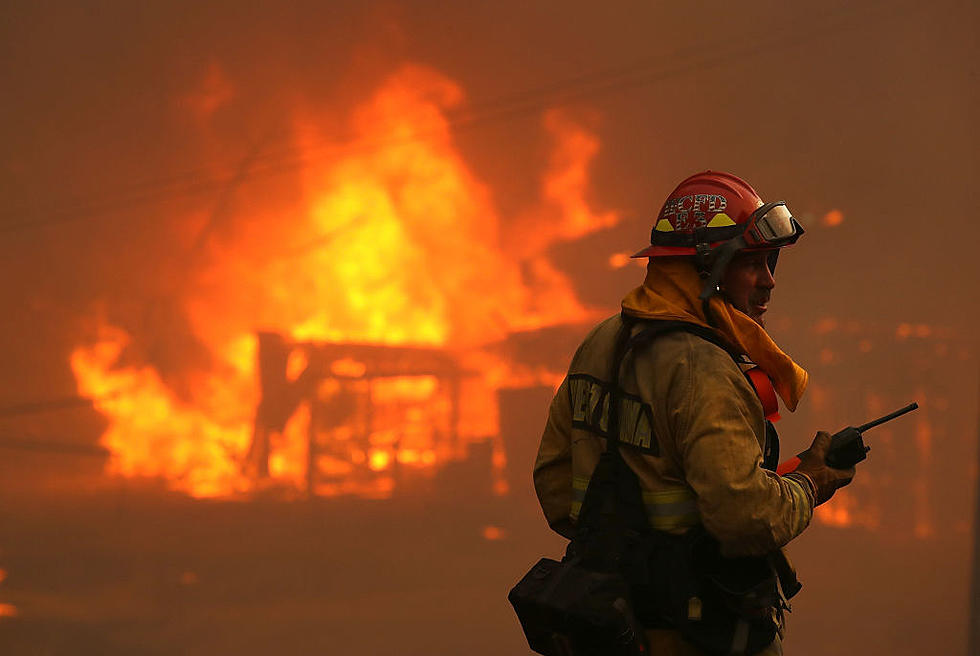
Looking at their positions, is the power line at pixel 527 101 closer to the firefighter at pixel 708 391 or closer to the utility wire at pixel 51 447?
the utility wire at pixel 51 447

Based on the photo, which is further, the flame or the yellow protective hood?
the flame

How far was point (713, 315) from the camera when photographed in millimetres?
2305

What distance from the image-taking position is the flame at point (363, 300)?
391 centimetres

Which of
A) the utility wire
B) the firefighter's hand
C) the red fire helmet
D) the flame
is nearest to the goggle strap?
the red fire helmet

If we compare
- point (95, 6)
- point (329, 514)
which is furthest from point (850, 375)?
point (95, 6)

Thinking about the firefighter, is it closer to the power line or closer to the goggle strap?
the goggle strap

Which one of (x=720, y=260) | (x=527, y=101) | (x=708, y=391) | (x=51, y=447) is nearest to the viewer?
(x=708, y=391)

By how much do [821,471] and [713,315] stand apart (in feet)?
1.23

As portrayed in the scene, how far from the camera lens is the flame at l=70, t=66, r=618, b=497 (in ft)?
12.8

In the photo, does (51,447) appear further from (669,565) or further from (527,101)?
(669,565)

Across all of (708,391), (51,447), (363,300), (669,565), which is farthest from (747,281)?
(51,447)

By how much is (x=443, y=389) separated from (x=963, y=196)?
240 centimetres

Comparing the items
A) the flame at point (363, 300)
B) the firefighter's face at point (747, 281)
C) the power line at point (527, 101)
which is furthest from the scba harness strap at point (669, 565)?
the power line at point (527, 101)

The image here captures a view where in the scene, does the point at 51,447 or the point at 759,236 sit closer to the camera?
the point at 759,236
